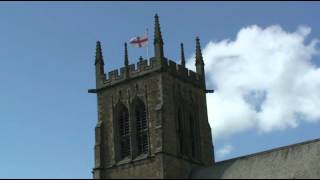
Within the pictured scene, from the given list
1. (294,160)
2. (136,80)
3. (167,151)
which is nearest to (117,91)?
(136,80)

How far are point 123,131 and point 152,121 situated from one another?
332cm

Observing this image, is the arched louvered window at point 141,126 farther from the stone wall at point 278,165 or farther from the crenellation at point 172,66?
the stone wall at point 278,165

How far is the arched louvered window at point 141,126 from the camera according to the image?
2611 inches

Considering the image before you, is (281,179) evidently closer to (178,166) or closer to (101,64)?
(178,166)

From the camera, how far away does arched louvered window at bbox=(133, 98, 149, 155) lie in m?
66.3

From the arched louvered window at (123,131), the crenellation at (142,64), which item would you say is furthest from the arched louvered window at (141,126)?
the crenellation at (142,64)

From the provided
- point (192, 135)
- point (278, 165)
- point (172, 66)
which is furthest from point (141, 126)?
point (278, 165)

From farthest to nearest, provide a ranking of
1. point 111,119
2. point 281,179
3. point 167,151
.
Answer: point 111,119
point 167,151
point 281,179

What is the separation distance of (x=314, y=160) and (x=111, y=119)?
1782cm

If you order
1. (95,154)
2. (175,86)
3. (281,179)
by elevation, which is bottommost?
(281,179)

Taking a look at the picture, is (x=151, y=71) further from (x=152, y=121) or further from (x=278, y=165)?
(x=278, y=165)

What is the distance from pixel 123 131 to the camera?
224 feet

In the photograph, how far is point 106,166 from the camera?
67.6 meters

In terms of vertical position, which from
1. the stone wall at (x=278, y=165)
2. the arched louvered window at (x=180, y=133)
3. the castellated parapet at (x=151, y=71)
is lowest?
the stone wall at (x=278, y=165)
